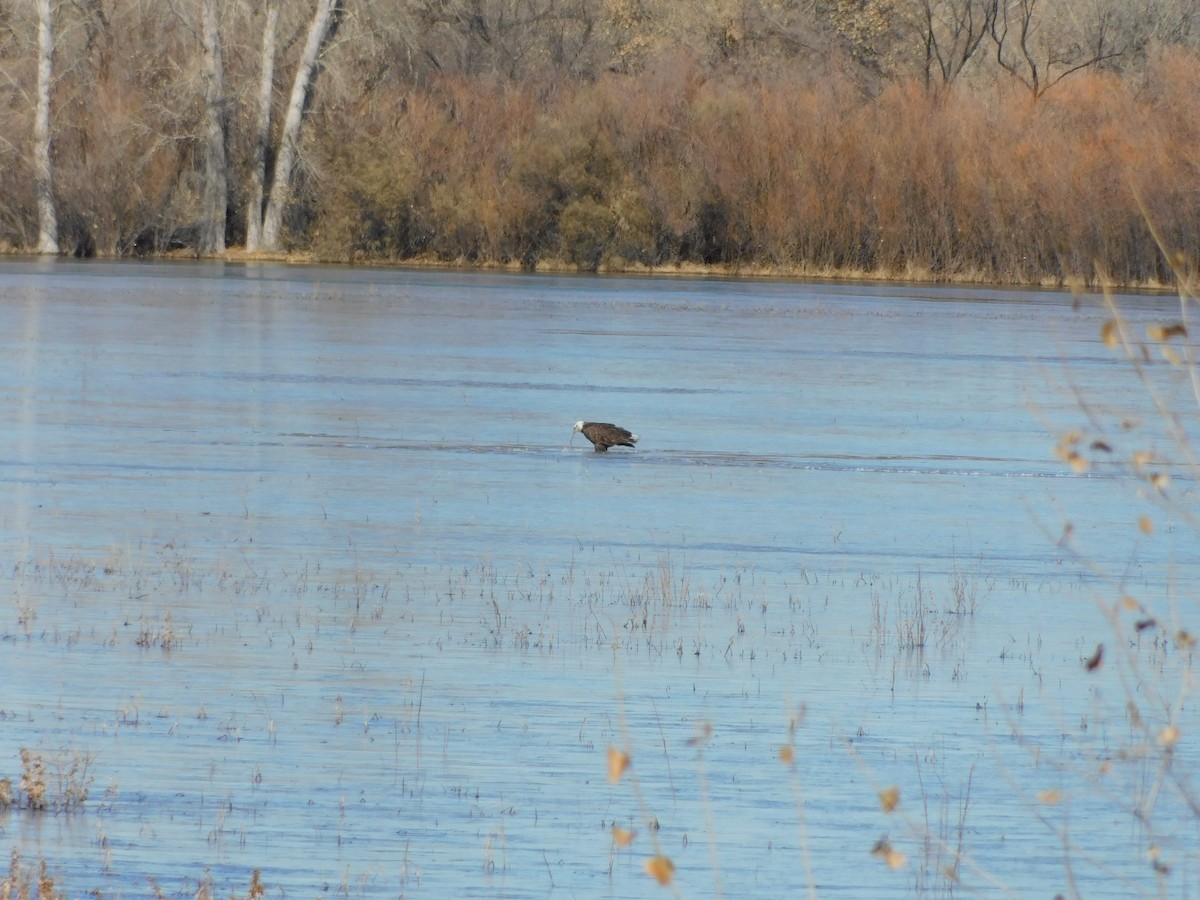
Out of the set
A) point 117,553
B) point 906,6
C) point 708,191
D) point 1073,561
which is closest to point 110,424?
point 117,553

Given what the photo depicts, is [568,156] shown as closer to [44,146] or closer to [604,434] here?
[44,146]

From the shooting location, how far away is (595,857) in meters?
7.34

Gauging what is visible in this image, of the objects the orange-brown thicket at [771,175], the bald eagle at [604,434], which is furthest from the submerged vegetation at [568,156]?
the bald eagle at [604,434]

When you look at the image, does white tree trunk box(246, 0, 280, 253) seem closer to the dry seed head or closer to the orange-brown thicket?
the orange-brown thicket

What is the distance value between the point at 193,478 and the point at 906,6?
5599cm

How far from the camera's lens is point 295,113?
193 ft

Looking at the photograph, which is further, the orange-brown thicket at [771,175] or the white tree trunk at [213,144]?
the white tree trunk at [213,144]

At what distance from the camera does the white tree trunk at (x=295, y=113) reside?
192 ft

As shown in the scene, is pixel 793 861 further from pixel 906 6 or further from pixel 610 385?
pixel 906 6

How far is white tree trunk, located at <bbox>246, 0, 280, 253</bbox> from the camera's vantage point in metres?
58.8

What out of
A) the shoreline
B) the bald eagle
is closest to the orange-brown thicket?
the shoreline

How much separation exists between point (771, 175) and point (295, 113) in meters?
13.1

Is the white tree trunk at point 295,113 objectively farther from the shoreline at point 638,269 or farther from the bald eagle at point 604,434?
the bald eagle at point 604,434

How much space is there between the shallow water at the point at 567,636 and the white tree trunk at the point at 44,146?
33343 mm
